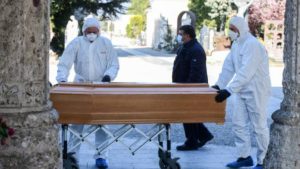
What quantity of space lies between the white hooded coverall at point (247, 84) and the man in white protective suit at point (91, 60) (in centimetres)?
144

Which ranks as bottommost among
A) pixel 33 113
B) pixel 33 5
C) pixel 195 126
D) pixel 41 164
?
pixel 195 126

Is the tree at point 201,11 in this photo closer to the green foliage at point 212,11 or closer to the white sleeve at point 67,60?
the green foliage at point 212,11

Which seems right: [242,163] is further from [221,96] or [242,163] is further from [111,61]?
[111,61]

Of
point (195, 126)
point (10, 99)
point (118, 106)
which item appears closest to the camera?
point (10, 99)

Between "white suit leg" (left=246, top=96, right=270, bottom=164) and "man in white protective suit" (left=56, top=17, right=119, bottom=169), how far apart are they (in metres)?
1.73

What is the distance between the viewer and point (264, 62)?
759 cm

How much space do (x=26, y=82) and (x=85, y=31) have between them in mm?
3887

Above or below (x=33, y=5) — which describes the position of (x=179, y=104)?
below

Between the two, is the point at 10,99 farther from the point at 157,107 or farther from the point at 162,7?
the point at 162,7

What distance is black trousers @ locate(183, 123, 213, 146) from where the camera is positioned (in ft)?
30.7

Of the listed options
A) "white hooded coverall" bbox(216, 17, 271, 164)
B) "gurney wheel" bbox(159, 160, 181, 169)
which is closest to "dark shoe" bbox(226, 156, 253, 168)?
"white hooded coverall" bbox(216, 17, 271, 164)

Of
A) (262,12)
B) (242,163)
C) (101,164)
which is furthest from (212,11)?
(101,164)

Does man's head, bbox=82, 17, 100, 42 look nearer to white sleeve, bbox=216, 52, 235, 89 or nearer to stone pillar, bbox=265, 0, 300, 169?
white sleeve, bbox=216, 52, 235, 89

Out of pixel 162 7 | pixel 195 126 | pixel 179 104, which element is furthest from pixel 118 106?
pixel 162 7
